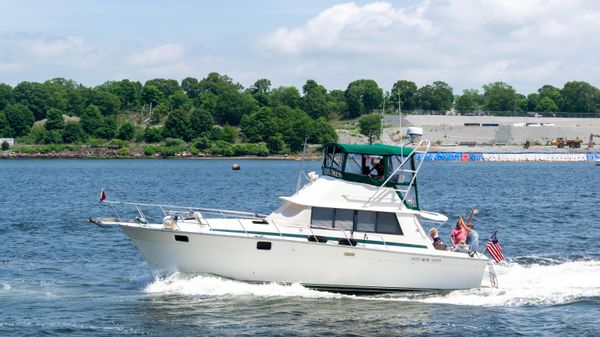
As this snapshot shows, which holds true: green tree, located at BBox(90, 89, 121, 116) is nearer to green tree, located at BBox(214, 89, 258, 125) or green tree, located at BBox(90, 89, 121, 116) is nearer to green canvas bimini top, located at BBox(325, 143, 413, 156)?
green tree, located at BBox(214, 89, 258, 125)

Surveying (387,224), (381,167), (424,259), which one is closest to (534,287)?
(424,259)

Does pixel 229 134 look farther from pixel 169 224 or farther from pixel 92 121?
pixel 169 224

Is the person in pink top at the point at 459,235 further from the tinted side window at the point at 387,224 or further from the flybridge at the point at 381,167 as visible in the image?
the tinted side window at the point at 387,224

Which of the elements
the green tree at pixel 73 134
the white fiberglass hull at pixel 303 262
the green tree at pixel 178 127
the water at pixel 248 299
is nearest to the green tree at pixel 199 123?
the green tree at pixel 178 127

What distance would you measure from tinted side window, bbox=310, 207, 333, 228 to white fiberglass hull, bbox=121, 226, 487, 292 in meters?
1.09

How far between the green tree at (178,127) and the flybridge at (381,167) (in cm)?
14394

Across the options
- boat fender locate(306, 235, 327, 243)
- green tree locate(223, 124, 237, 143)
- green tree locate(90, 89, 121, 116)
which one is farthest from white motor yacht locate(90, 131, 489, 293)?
green tree locate(90, 89, 121, 116)

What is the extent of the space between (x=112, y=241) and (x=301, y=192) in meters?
12.2

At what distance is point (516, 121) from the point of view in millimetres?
181500

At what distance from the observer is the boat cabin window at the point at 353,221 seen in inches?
986

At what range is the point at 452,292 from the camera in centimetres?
2506

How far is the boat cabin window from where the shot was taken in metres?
25.0

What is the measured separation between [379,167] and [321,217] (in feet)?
7.40

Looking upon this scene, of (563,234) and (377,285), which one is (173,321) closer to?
(377,285)
